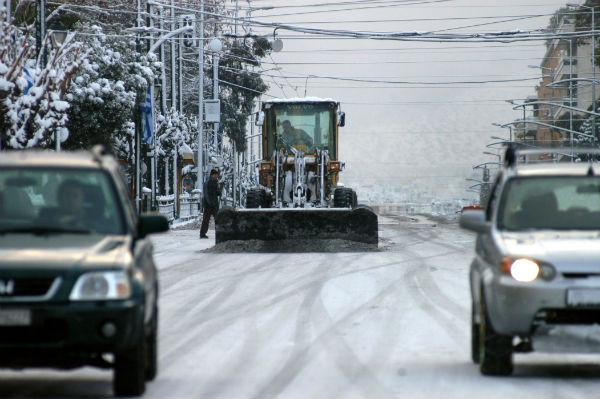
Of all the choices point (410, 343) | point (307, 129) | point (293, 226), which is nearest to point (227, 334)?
point (410, 343)

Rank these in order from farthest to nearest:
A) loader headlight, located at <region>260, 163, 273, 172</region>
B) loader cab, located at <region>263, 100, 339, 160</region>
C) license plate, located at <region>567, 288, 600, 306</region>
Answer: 1. loader cab, located at <region>263, 100, 339, 160</region>
2. loader headlight, located at <region>260, 163, 273, 172</region>
3. license plate, located at <region>567, 288, 600, 306</region>

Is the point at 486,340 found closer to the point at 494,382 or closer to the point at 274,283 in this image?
the point at 494,382

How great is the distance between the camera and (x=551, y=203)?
32.4 ft

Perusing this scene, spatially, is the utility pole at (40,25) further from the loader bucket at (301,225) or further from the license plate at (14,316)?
the license plate at (14,316)

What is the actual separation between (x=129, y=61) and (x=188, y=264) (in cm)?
2244

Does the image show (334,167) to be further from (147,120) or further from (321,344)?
(321,344)

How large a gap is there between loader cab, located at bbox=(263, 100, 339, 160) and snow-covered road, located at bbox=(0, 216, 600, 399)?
964cm

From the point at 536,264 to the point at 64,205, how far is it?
326 cm

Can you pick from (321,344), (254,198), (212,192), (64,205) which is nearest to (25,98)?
(254,198)

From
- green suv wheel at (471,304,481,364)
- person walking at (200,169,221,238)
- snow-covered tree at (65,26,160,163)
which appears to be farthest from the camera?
snow-covered tree at (65,26,160,163)

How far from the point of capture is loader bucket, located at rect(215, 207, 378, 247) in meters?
27.8

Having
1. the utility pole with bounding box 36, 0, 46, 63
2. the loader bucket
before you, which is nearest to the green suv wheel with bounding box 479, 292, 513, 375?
the loader bucket

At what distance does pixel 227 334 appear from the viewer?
12.1 meters

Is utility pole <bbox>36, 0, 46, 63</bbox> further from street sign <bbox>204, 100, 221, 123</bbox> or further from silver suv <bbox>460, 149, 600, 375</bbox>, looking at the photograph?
street sign <bbox>204, 100, 221, 123</bbox>
